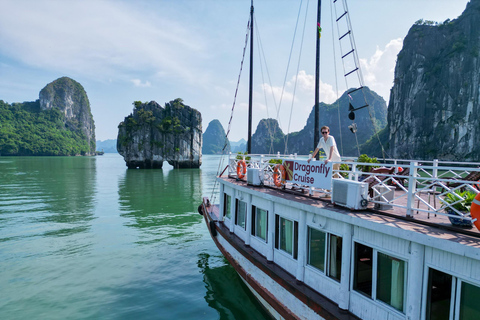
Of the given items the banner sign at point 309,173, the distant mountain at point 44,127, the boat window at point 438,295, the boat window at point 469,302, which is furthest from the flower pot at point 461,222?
the distant mountain at point 44,127

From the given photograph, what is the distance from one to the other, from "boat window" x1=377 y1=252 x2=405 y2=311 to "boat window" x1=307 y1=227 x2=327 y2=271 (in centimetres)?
127

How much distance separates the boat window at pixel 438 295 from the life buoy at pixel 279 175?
423cm

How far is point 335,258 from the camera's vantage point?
530 centimetres

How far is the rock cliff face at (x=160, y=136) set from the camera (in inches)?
2744

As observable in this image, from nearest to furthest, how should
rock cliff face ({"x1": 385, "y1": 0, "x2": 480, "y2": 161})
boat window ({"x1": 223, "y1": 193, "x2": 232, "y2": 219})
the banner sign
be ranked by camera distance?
the banner sign → boat window ({"x1": 223, "y1": 193, "x2": 232, "y2": 219}) → rock cliff face ({"x1": 385, "y1": 0, "x2": 480, "y2": 161})

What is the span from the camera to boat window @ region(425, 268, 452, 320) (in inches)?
149

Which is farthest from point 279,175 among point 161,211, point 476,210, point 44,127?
point 44,127

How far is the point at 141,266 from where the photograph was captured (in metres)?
10.8

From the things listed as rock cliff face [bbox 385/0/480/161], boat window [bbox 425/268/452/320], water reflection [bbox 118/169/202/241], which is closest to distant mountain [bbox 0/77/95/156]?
water reflection [bbox 118/169/202/241]

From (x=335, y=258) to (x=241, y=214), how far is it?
439cm

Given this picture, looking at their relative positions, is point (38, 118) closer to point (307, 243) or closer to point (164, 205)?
point (164, 205)

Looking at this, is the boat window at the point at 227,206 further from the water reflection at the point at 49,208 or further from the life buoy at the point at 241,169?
the water reflection at the point at 49,208

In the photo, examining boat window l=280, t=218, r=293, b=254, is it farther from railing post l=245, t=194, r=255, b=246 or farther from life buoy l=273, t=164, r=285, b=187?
railing post l=245, t=194, r=255, b=246

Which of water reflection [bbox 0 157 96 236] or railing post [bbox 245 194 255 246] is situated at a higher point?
railing post [bbox 245 194 255 246]
